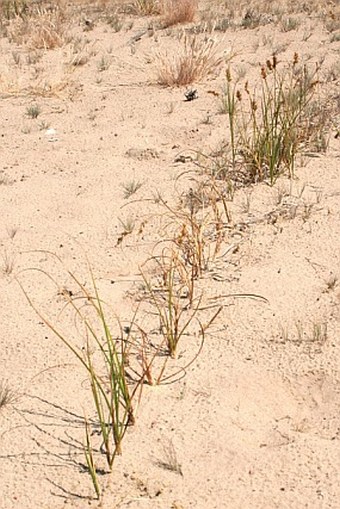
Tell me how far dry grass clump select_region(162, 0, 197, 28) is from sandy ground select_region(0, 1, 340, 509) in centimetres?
333

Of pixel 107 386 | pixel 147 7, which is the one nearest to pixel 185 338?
pixel 107 386

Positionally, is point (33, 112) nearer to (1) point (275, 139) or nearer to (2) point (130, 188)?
(2) point (130, 188)

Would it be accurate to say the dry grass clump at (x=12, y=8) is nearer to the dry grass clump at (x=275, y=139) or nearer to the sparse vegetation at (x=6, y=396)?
the dry grass clump at (x=275, y=139)

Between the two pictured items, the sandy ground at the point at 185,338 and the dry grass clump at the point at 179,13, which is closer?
the sandy ground at the point at 185,338

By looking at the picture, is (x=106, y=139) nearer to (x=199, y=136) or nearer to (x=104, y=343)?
(x=199, y=136)

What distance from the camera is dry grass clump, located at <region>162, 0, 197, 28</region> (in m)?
9.08

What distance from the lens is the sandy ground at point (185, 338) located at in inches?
96.0

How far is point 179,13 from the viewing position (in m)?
9.09

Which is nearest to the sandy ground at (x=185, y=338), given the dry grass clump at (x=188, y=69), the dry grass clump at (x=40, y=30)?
the dry grass clump at (x=188, y=69)

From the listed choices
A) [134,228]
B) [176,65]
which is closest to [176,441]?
[134,228]

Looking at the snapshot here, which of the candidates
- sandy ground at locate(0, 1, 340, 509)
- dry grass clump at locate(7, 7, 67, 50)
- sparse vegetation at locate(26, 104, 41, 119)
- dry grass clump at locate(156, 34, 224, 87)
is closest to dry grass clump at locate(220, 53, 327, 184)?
sandy ground at locate(0, 1, 340, 509)

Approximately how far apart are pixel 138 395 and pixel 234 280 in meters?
0.90

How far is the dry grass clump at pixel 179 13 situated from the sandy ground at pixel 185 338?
131 inches

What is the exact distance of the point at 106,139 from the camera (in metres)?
5.40
